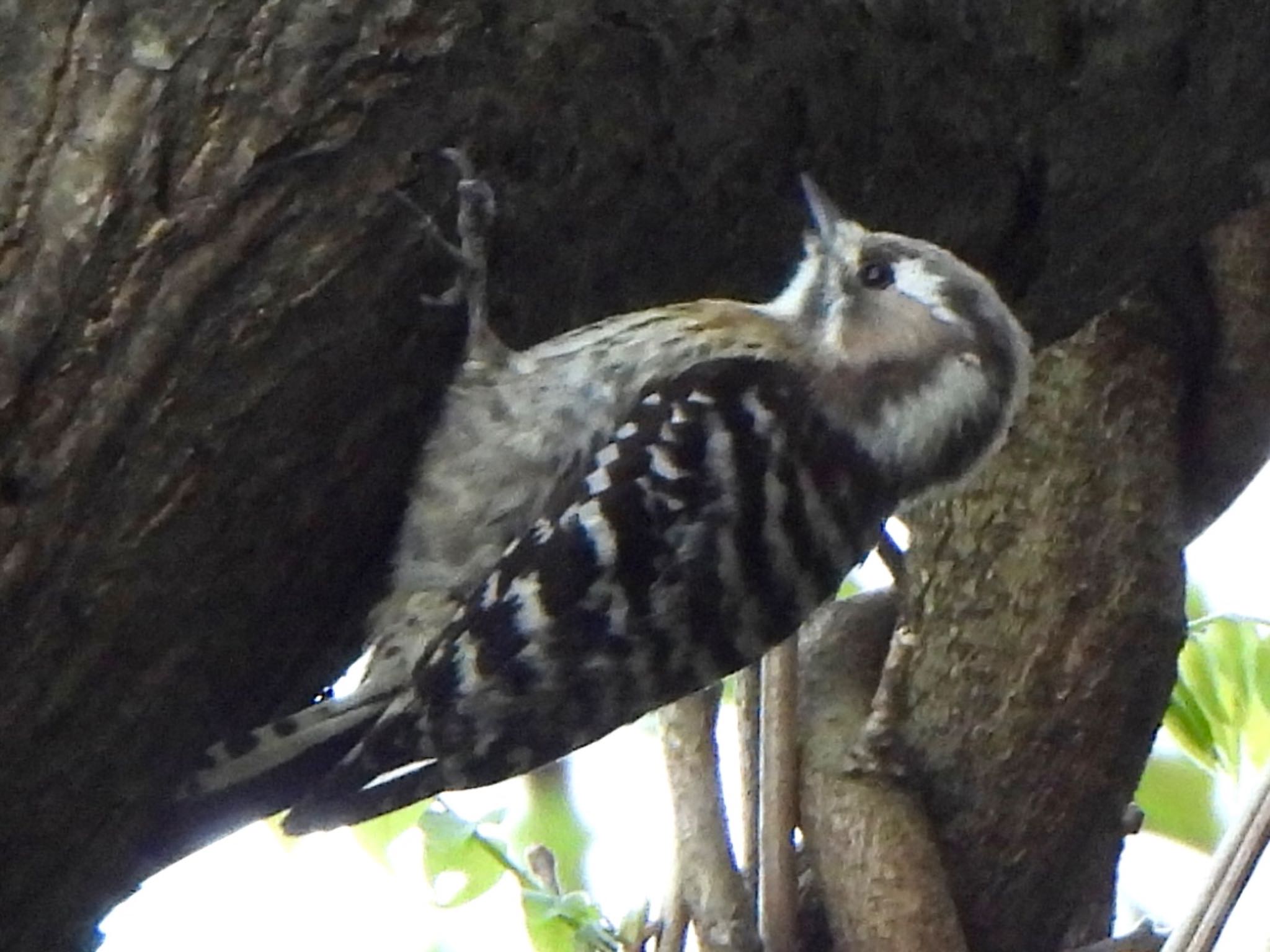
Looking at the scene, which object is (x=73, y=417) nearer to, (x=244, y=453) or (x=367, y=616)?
(x=244, y=453)

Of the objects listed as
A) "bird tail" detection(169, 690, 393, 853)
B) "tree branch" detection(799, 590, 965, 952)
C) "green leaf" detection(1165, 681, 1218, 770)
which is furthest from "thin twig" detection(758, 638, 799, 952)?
"bird tail" detection(169, 690, 393, 853)

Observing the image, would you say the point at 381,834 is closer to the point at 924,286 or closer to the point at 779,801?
the point at 779,801

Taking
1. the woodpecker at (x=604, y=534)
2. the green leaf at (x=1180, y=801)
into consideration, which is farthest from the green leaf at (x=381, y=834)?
the green leaf at (x=1180, y=801)

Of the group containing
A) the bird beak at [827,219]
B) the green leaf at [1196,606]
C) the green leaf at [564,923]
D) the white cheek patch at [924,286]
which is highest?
the bird beak at [827,219]

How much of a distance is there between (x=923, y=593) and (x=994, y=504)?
5.9 inches

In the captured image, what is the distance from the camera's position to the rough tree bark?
128cm

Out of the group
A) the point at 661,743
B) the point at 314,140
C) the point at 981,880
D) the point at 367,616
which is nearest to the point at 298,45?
the point at 314,140

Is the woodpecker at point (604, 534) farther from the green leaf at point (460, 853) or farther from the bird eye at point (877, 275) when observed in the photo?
the green leaf at point (460, 853)

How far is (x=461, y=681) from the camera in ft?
5.01

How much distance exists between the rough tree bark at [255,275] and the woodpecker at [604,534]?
0.16 ft

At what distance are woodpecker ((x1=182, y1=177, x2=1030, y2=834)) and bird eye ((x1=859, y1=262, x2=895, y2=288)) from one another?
2 centimetres

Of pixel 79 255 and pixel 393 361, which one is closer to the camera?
pixel 79 255

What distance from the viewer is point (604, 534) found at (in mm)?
1549

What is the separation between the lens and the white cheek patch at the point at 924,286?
1.76 m
